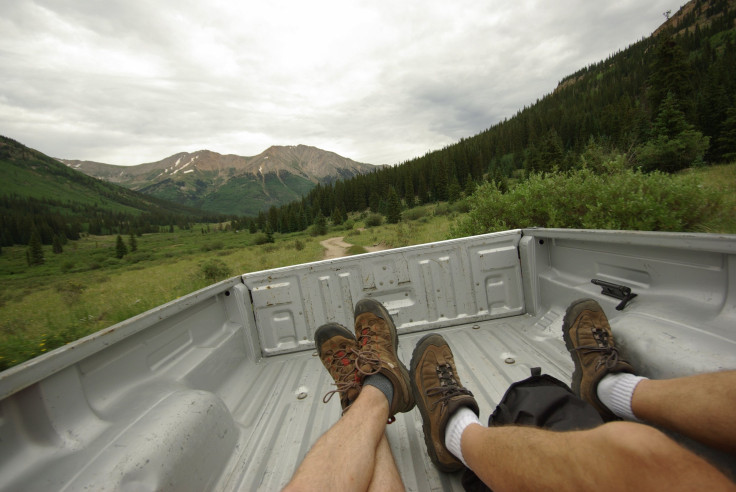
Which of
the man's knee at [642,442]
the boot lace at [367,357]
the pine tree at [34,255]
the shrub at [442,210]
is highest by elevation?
the pine tree at [34,255]

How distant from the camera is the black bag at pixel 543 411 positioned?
4.31 feet

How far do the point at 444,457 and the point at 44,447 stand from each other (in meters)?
1.69

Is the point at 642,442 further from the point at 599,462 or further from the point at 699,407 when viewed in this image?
the point at 699,407

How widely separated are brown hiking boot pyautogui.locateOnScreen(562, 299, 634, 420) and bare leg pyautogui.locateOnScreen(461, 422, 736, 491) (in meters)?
0.76

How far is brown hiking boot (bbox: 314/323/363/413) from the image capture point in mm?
1731

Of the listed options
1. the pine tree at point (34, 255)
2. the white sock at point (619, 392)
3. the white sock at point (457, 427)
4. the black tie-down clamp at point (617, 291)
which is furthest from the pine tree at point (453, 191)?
the pine tree at point (34, 255)

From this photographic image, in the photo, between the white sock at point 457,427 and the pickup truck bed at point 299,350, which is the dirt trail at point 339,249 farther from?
the white sock at point 457,427

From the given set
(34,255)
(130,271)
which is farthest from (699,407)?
(34,255)

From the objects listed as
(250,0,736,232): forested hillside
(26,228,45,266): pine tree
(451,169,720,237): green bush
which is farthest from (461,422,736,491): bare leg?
(26,228,45,266): pine tree

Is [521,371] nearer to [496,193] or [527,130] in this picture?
[496,193]

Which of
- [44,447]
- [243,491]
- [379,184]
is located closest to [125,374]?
[44,447]

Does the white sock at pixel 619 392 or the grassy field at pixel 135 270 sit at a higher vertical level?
the white sock at pixel 619 392

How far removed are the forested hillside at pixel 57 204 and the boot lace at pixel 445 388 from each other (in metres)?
104

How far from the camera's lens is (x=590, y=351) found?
1.77m
